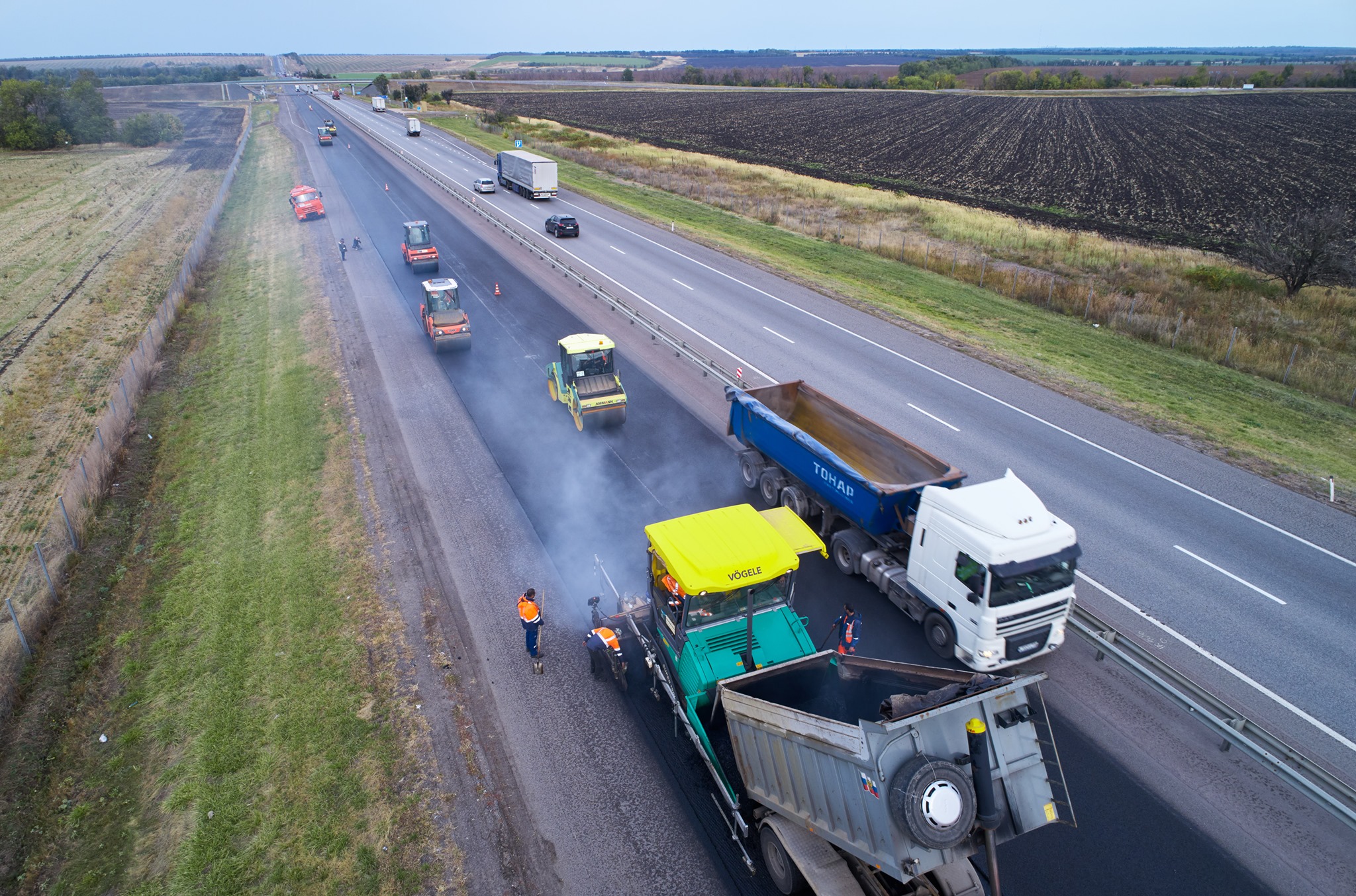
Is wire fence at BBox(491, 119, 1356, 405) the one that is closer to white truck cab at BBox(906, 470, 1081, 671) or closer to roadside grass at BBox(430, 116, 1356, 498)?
roadside grass at BBox(430, 116, 1356, 498)

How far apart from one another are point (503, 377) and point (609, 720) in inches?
593

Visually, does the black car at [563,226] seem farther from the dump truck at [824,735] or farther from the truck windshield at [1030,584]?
the truck windshield at [1030,584]

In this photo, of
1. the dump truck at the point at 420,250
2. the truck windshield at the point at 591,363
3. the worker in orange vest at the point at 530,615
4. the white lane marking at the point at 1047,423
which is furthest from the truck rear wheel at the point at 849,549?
the dump truck at the point at 420,250

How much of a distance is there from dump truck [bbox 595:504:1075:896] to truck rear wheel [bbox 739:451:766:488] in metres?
5.98

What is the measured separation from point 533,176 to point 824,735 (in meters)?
50.8

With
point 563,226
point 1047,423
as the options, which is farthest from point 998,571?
point 563,226

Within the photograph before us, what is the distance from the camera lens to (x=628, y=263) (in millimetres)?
37688

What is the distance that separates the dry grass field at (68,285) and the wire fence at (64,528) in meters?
0.41

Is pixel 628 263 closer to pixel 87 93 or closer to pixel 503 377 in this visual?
pixel 503 377

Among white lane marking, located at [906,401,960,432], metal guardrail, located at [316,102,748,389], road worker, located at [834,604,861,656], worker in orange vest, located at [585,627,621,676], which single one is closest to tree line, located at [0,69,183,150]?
metal guardrail, located at [316,102,748,389]

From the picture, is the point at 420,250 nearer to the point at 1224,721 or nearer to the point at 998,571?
the point at 998,571

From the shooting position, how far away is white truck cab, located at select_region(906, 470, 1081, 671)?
1154 centimetres

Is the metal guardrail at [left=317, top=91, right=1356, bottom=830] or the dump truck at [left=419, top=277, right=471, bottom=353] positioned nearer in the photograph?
the metal guardrail at [left=317, top=91, right=1356, bottom=830]

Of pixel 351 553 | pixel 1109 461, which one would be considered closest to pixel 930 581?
pixel 1109 461
